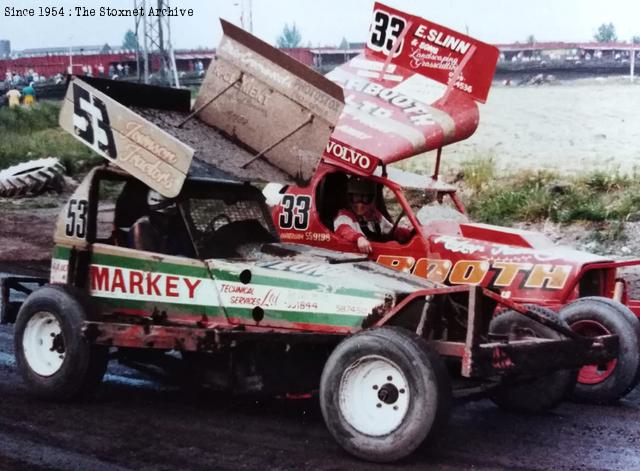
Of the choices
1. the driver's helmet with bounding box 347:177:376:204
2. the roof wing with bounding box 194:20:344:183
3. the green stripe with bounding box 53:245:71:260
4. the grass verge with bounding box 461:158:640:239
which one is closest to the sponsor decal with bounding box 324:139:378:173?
the driver's helmet with bounding box 347:177:376:204

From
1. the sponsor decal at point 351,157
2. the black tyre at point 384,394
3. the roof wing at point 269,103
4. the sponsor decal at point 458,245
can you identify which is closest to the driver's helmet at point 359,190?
the sponsor decal at point 351,157

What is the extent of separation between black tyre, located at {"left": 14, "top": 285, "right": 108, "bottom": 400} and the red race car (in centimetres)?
251

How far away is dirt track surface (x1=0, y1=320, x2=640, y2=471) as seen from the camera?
5480mm

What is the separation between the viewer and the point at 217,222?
695 centimetres

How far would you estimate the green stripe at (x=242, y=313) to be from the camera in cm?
594

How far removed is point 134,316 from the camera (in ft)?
22.3

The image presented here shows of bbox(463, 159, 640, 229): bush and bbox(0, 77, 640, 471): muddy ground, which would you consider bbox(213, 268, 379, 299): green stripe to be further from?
bbox(463, 159, 640, 229): bush

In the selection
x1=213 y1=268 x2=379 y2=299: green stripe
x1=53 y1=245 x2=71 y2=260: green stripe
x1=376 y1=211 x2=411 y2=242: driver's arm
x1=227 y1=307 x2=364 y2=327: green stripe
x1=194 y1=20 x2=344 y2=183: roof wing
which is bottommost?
x1=227 y1=307 x2=364 y2=327: green stripe

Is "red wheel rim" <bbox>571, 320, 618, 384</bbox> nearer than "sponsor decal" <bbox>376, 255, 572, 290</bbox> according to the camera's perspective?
Yes

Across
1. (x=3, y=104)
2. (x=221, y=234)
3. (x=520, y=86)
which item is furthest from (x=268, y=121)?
(x=3, y=104)

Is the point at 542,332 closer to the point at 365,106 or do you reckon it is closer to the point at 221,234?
the point at 221,234

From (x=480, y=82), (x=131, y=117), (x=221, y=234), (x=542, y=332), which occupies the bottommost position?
(x=542, y=332)

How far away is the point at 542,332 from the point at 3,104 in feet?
93.9

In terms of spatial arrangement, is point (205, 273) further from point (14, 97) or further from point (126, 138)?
point (14, 97)
